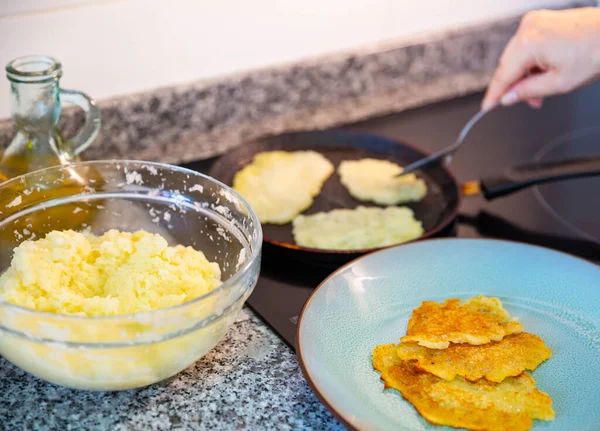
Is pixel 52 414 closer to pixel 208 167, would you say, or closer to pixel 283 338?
pixel 283 338

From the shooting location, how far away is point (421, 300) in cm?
91

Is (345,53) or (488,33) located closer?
(345,53)

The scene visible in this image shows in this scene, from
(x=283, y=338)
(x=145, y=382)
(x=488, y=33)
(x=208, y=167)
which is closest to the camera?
(x=145, y=382)

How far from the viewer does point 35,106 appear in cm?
97

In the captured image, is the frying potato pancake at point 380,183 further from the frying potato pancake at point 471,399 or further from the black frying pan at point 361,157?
the frying potato pancake at point 471,399

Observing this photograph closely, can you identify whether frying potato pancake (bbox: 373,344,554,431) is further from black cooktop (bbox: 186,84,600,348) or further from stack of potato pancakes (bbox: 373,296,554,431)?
black cooktop (bbox: 186,84,600,348)

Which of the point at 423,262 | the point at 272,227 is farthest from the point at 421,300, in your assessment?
the point at 272,227

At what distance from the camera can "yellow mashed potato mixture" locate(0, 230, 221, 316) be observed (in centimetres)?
73

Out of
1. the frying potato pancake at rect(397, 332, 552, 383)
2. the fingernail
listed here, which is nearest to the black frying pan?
the fingernail

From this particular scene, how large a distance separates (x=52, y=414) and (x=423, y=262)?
51 centimetres

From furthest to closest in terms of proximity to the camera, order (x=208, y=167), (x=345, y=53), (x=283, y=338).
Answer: (x=345, y=53) → (x=208, y=167) → (x=283, y=338)

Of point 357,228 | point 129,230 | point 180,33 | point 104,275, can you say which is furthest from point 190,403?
point 180,33

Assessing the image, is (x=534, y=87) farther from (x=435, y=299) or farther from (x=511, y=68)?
(x=435, y=299)

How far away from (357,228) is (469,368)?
38cm
